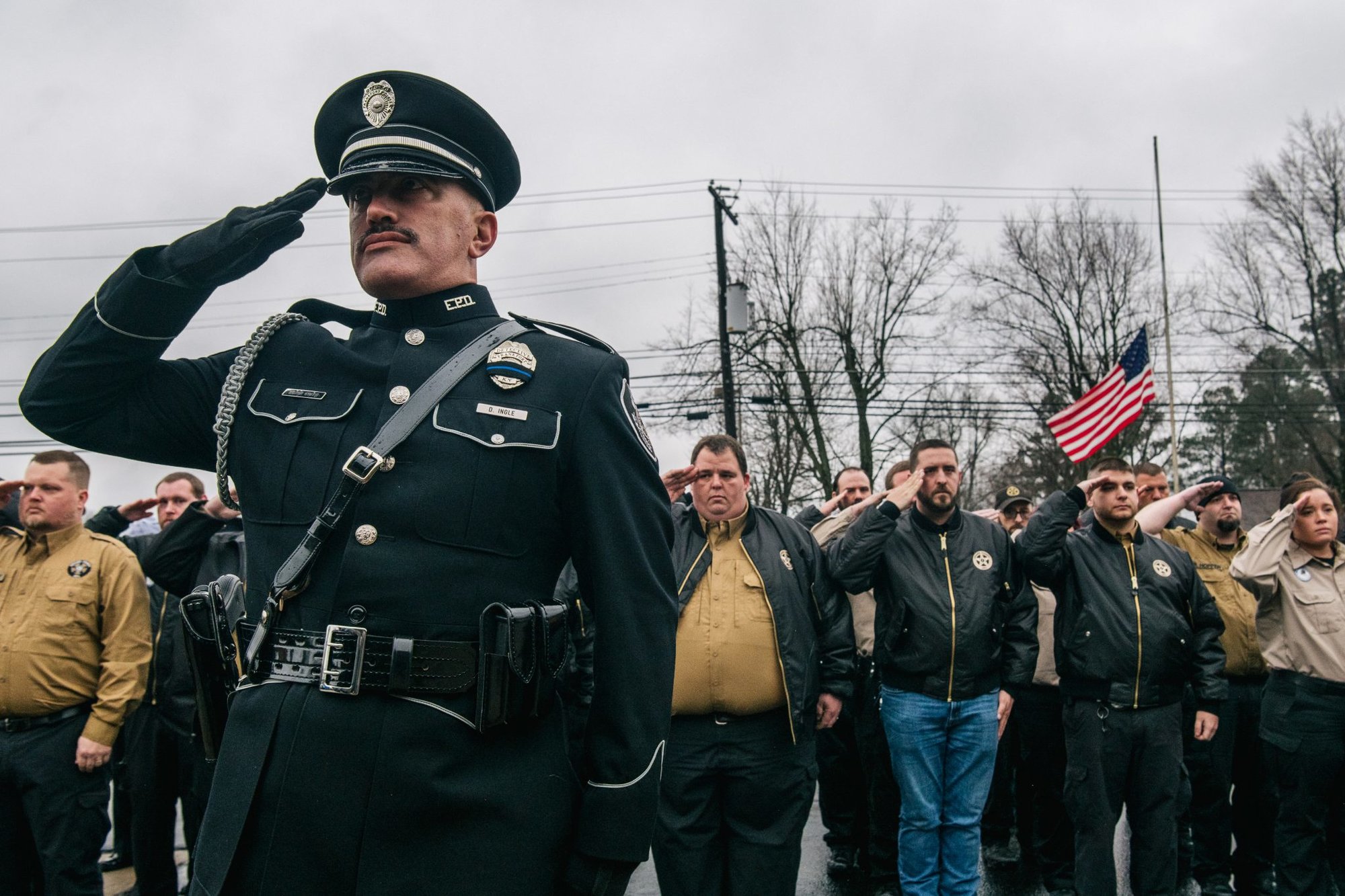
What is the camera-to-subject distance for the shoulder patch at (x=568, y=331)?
7.13 ft

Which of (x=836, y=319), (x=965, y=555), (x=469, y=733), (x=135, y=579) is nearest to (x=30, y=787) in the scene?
(x=135, y=579)

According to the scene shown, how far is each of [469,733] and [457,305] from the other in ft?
2.80

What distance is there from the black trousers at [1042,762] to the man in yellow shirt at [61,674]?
505cm

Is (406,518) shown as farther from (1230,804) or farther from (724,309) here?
(724,309)

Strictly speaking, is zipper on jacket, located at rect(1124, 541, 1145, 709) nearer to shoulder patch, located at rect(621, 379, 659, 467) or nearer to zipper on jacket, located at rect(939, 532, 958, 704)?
zipper on jacket, located at rect(939, 532, 958, 704)

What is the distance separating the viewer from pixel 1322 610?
17.6 ft

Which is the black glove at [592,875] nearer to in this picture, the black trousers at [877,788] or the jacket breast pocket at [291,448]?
the jacket breast pocket at [291,448]

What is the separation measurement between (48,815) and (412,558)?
12.3ft

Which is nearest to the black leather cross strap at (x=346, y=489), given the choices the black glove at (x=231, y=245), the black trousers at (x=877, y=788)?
the black glove at (x=231, y=245)

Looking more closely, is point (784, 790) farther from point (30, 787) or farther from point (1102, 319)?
point (1102, 319)

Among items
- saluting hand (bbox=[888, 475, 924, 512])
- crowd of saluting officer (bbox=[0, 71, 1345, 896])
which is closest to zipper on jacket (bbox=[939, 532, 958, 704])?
crowd of saluting officer (bbox=[0, 71, 1345, 896])

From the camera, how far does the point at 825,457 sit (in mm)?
28344

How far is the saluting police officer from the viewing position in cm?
175

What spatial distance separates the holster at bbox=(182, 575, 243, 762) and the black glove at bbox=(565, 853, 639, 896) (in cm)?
72
